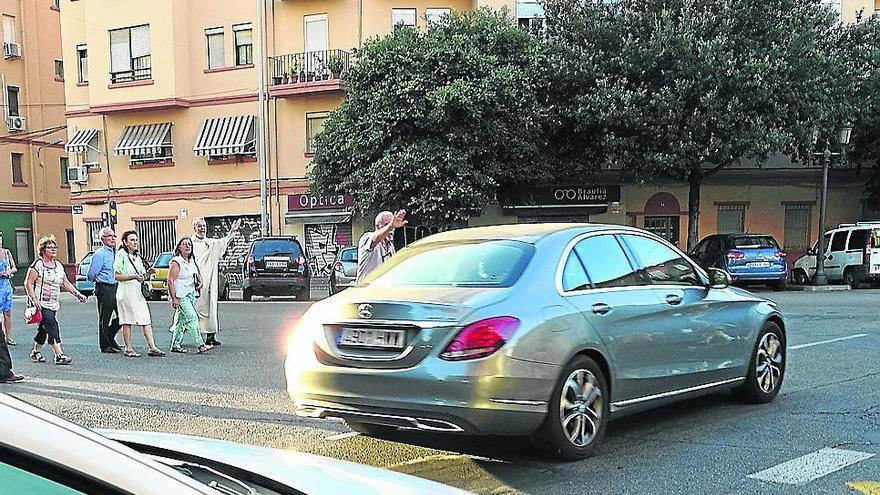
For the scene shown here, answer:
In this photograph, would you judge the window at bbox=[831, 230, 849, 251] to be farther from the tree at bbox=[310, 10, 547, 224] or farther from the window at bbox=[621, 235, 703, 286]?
the window at bbox=[621, 235, 703, 286]

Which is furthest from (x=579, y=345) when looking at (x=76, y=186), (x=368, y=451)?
(x=76, y=186)

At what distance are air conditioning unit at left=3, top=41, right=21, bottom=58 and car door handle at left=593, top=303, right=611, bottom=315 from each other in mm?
39460

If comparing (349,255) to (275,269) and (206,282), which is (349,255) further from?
(206,282)

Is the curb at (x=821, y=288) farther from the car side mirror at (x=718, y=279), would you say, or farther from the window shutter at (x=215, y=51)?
the window shutter at (x=215, y=51)

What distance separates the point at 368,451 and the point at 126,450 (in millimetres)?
3903

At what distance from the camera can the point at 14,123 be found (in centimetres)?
3625

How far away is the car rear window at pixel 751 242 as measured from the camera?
68.5 feet

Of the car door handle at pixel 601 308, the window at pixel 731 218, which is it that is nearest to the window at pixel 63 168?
the window at pixel 731 218

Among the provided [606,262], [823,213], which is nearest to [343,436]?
[606,262]

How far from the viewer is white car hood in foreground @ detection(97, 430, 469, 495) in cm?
208

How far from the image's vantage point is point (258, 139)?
2773 centimetres

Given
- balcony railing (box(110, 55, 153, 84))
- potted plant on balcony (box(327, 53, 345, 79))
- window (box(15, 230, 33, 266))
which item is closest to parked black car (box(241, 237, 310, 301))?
potted plant on balcony (box(327, 53, 345, 79))

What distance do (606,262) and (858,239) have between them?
19.7 m

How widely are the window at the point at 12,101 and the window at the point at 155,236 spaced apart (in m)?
12.6
